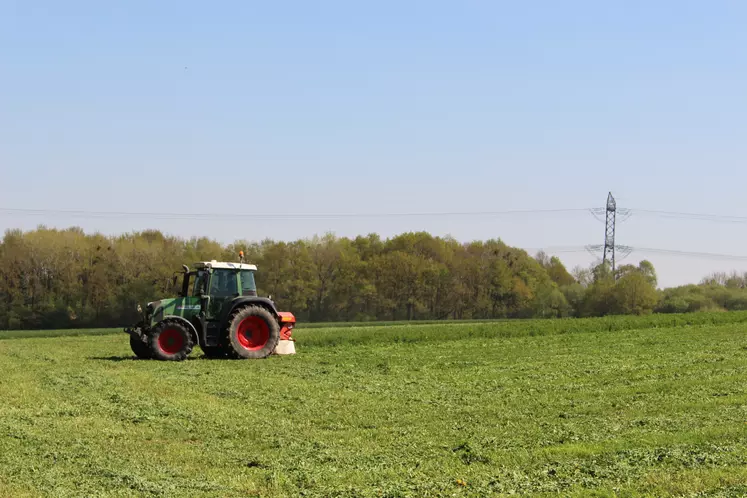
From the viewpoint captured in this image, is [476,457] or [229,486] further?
[476,457]

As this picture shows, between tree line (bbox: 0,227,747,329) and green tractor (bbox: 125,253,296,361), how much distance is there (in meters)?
41.2

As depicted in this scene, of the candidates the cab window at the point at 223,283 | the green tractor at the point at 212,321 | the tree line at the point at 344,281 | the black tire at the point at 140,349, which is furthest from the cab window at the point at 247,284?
the tree line at the point at 344,281

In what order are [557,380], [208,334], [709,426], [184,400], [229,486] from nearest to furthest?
1. [229,486]
2. [709,426]
3. [184,400]
4. [557,380]
5. [208,334]

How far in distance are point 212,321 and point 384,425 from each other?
11.5 meters

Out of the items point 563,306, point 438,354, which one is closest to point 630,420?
point 438,354

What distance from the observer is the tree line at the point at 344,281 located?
218ft

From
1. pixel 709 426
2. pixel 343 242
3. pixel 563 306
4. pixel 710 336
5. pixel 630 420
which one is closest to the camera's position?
pixel 709 426

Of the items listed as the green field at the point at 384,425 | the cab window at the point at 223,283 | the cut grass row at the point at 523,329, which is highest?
the cab window at the point at 223,283

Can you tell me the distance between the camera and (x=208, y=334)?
22359mm

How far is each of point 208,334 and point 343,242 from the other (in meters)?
62.2

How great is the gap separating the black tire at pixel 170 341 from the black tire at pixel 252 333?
1.06m

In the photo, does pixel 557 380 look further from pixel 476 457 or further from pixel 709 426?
pixel 476 457

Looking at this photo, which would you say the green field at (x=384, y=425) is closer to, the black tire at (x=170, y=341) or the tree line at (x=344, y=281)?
the black tire at (x=170, y=341)

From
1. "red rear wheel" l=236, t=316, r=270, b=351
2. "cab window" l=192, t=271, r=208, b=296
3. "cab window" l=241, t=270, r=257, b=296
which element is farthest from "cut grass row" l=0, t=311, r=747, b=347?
"cab window" l=192, t=271, r=208, b=296
